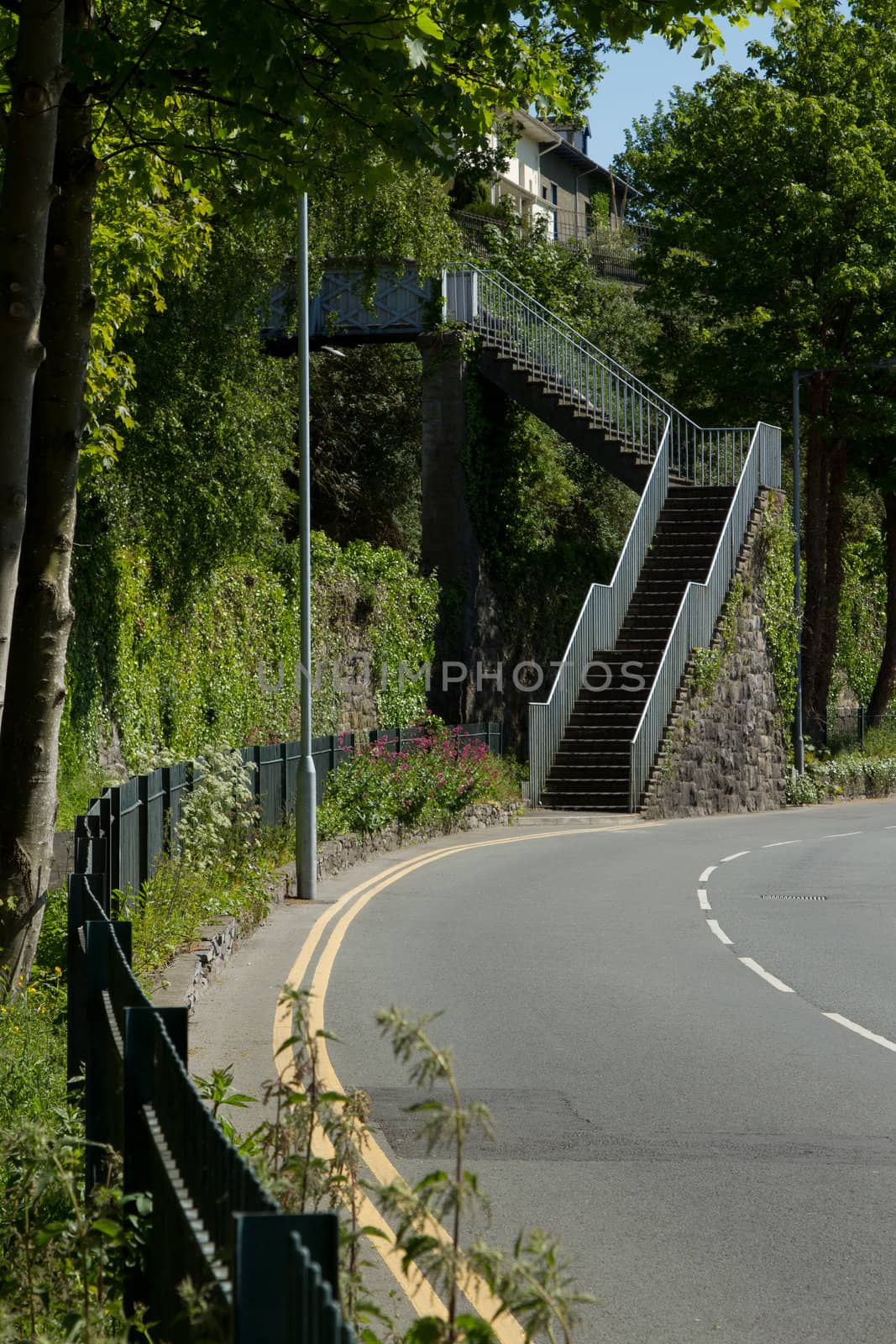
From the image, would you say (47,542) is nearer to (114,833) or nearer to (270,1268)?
(114,833)

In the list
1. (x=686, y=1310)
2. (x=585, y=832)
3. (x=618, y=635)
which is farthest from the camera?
(x=618, y=635)

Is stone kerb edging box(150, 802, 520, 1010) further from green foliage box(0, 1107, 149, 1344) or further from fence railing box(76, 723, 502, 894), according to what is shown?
green foliage box(0, 1107, 149, 1344)

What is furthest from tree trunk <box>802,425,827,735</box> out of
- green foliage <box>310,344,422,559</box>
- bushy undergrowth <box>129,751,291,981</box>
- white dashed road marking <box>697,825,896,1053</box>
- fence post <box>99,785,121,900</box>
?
fence post <box>99,785,121,900</box>

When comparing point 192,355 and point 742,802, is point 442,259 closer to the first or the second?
point 192,355

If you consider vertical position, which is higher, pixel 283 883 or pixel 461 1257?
pixel 461 1257

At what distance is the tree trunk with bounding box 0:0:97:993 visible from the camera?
893 cm

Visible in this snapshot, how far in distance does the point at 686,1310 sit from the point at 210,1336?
2.92 m

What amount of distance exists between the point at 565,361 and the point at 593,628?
6.76m

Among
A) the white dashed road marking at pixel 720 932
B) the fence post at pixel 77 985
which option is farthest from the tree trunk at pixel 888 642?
the fence post at pixel 77 985

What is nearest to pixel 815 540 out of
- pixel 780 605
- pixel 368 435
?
pixel 780 605

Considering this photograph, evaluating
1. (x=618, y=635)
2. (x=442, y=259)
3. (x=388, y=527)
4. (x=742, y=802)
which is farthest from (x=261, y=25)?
(x=388, y=527)

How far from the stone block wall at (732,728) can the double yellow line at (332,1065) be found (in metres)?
4.48

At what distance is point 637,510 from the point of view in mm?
32906

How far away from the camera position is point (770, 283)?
37938 mm
